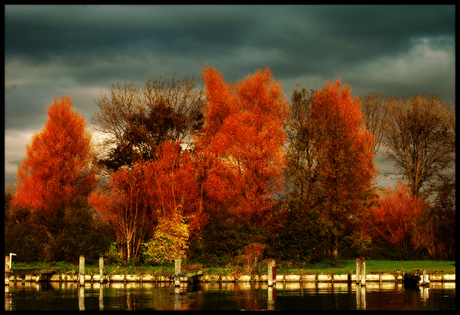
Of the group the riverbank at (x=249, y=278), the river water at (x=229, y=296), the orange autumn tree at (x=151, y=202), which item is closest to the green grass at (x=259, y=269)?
the riverbank at (x=249, y=278)

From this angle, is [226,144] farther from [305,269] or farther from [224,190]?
[305,269]

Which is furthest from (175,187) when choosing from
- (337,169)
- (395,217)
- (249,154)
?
(395,217)

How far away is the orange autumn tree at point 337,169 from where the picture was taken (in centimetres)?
3447

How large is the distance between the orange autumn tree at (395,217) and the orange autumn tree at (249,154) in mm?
10400

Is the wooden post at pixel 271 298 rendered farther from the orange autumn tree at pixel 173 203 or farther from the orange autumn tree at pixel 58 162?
the orange autumn tree at pixel 58 162

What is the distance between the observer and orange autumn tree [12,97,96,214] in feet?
132

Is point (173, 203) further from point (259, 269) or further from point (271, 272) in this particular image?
point (271, 272)

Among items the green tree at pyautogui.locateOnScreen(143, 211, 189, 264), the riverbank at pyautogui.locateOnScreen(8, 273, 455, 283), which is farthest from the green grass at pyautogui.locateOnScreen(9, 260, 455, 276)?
the green tree at pyautogui.locateOnScreen(143, 211, 189, 264)

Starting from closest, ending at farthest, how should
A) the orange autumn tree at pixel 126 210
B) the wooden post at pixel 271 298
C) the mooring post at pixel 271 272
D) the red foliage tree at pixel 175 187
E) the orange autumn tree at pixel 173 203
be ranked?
the wooden post at pixel 271 298 < the mooring post at pixel 271 272 < the orange autumn tree at pixel 173 203 < the orange autumn tree at pixel 126 210 < the red foliage tree at pixel 175 187

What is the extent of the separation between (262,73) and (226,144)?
542 centimetres

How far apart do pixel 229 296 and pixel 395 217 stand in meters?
22.8

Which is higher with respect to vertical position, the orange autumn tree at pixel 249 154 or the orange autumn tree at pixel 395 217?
the orange autumn tree at pixel 249 154

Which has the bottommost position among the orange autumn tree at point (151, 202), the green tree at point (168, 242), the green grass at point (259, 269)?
the green grass at point (259, 269)
